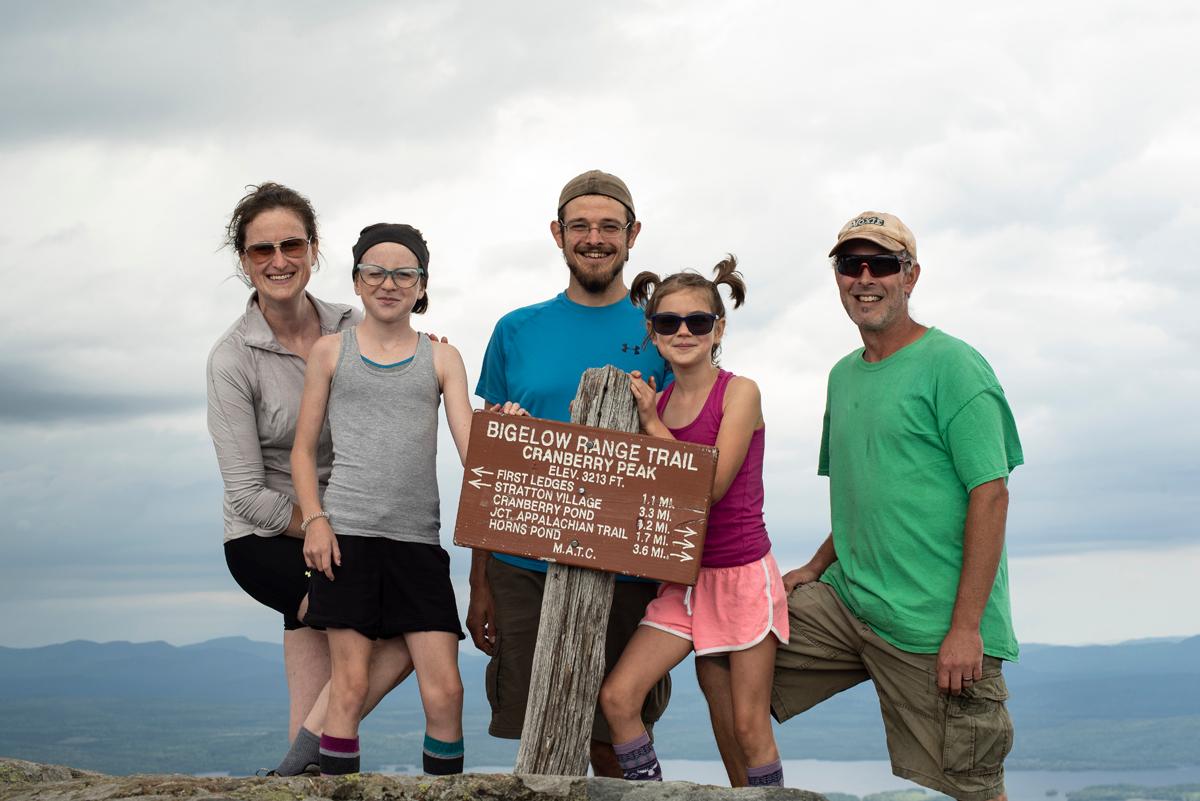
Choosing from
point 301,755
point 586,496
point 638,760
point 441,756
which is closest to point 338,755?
point 301,755

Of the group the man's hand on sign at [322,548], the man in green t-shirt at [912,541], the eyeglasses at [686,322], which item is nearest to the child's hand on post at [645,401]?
the eyeglasses at [686,322]

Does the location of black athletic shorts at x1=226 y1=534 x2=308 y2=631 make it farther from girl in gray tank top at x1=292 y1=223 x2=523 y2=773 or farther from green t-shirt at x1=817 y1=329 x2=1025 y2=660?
green t-shirt at x1=817 y1=329 x2=1025 y2=660

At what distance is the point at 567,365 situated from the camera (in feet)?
23.8

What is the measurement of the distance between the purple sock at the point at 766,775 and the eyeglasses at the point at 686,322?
7.81ft

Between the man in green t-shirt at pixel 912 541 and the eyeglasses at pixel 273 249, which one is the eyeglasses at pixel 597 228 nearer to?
the man in green t-shirt at pixel 912 541

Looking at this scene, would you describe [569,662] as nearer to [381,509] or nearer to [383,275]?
[381,509]

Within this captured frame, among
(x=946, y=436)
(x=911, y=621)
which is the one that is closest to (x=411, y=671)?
(x=911, y=621)

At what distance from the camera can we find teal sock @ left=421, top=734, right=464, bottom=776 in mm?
6754

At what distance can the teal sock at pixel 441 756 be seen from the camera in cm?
675

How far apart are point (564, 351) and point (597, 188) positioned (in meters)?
1.03

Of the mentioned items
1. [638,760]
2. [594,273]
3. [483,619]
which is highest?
[594,273]

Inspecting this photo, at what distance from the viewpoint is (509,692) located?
7.52 m

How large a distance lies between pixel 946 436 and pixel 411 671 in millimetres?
3369

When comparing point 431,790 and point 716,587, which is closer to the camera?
point 431,790
